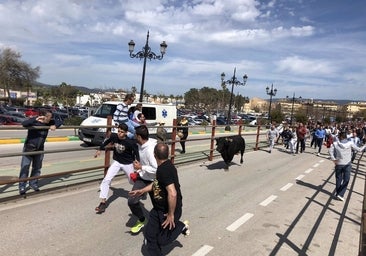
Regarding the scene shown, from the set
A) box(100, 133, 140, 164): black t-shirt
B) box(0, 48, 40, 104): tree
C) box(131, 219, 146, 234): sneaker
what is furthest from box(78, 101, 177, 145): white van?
box(0, 48, 40, 104): tree

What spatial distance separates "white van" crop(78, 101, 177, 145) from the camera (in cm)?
1516

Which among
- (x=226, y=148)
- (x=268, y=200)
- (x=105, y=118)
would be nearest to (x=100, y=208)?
(x=268, y=200)

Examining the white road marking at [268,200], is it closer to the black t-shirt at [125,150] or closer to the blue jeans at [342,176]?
the blue jeans at [342,176]

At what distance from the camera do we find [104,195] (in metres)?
6.25

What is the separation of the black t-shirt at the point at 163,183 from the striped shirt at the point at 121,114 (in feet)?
17.0

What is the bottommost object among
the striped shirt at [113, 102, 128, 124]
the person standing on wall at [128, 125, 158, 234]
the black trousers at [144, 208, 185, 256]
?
the black trousers at [144, 208, 185, 256]

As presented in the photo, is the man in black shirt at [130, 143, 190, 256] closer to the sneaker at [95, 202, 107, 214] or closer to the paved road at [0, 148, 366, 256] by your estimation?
the paved road at [0, 148, 366, 256]

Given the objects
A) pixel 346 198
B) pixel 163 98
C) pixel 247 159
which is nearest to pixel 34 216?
pixel 346 198

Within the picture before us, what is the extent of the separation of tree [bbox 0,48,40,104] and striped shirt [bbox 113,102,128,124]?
2434 inches

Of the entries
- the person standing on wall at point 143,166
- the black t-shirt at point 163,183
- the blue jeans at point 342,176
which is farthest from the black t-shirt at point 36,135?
the blue jeans at point 342,176

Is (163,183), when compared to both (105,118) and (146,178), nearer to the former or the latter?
(146,178)

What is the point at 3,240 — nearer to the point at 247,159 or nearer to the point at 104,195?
the point at 104,195

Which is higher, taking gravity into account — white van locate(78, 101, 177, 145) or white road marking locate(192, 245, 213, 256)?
white van locate(78, 101, 177, 145)

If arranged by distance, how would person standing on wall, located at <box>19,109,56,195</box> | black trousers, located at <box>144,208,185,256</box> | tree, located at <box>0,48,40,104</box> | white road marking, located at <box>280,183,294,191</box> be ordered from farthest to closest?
1. tree, located at <box>0,48,40,104</box>
2. white road marking, located at <box>280,183,294,191</box>
3. person standing on wall, located at <box>19,109,56,195</box>
4. black trousers, located at <box>144,208,185,256</box>
